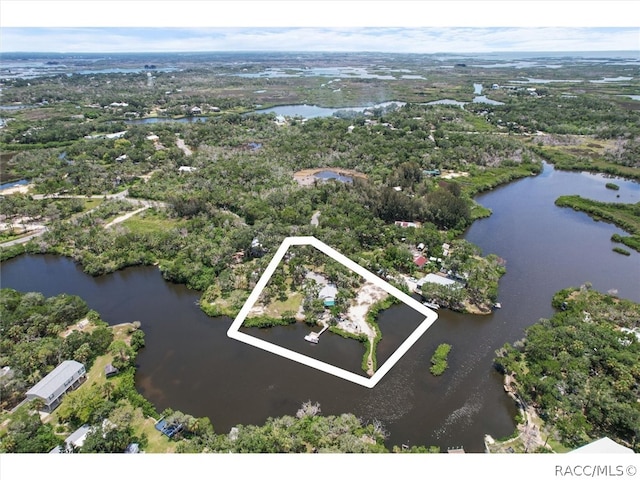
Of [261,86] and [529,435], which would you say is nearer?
[529,435]

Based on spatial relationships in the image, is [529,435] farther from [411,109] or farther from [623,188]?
[411,109]

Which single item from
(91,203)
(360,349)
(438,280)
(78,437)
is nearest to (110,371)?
(78,437)

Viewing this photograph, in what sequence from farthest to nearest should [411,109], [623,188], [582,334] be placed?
[411,109] → [623,188] → [582,334]

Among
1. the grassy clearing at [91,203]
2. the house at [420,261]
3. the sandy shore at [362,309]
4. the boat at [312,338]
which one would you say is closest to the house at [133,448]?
the boat at [312,338]

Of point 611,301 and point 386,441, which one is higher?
point 611,301

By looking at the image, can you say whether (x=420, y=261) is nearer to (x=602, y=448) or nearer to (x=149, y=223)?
(x=602, y=448)

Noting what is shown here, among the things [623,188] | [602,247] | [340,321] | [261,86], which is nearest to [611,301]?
[602,247]

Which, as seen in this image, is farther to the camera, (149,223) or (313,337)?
(149,223)
